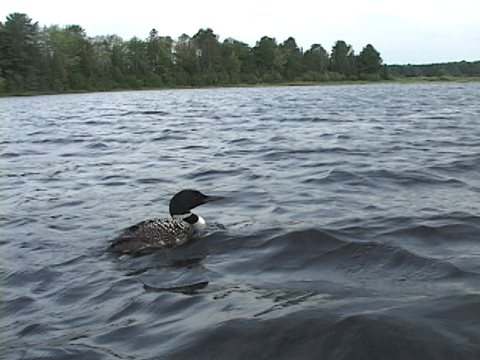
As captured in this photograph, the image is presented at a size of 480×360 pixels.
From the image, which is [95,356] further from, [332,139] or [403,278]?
[332,139]

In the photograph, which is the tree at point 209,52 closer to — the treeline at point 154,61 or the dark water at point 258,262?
the treeline at point 154,61

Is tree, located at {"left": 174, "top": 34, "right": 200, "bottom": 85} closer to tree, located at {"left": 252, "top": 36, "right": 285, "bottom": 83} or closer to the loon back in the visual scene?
tree, located at {"left": 252, "top": 36, "right": 285, "bottom": 83}

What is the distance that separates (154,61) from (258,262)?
113 meters

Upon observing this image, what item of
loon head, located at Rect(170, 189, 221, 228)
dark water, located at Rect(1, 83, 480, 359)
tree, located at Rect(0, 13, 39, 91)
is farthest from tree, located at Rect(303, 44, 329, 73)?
loon head, located at Rect(170, 189, 221, 228)

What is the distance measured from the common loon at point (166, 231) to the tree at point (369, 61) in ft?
424

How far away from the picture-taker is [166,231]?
258 inches

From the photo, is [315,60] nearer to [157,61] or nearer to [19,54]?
[157,61]

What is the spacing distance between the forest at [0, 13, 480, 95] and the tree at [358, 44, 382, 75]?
25 cm

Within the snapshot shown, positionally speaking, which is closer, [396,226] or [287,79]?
[396,226]

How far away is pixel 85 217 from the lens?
8.02 meters

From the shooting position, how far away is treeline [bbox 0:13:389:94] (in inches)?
3132

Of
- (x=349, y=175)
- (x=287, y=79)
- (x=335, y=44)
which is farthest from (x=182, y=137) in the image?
(x=335, y=44)

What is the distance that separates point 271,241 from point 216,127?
613 inches

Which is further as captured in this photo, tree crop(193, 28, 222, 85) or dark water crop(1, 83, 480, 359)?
tree crop(193, 28, 222, 85)
